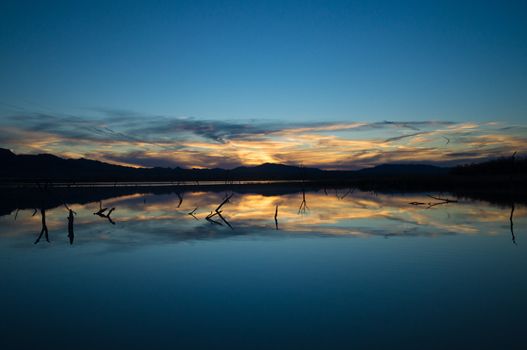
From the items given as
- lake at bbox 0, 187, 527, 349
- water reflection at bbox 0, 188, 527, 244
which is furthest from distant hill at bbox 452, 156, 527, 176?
lake at bbox 0, 187, 527, 349

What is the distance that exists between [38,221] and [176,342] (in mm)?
18142

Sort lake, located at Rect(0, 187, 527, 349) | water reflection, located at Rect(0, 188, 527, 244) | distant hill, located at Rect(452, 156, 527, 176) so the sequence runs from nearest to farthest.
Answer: lake, located at Rect(0, 187, 527, 349) < water reflection, located at Rect(0, 188, 527, 244) < distant hill, located at Rect(452, 156, 527, 176)

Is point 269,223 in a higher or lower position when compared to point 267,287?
higher

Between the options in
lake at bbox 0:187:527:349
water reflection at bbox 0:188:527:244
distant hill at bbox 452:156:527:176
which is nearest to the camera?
lake at bbox 0:187:527:349

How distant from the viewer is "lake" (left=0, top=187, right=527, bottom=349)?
22.7ft

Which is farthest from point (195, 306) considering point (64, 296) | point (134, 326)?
point (64, 296)

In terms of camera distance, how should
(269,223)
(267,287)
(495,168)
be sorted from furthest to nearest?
(495,168)
(269,223)
(267,287)

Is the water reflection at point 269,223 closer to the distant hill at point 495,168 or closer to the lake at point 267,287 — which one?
the lake at point 267,287

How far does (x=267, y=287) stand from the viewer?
966 cm

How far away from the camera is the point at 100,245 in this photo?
1518 cm

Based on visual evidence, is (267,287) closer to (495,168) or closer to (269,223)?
(269,223)

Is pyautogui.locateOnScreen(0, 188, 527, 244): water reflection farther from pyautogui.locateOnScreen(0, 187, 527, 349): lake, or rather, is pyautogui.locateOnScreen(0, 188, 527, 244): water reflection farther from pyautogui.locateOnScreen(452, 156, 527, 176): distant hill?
pyautogui.locateOnScreen(452, 156, 527, 176): distant hill

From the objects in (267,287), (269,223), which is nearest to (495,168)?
(269,223)

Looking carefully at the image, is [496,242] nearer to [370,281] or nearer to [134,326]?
[370,281]
